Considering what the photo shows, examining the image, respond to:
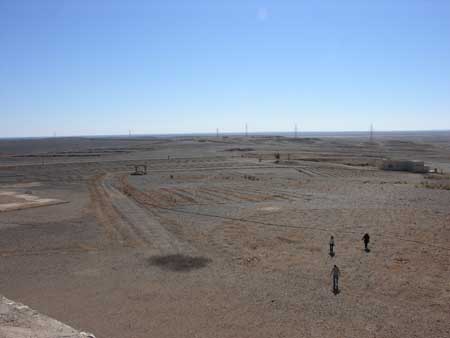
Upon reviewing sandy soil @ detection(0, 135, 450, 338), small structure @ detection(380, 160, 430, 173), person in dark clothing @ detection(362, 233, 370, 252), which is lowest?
sandy soil @ detection(0, 135, 450, 338)

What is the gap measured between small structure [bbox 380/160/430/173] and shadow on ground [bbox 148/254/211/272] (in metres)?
41.1

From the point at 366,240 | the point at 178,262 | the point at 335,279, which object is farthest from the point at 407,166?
the point at 178,262

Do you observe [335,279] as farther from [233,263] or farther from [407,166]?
[407,166]

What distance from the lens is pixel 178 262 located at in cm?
1664

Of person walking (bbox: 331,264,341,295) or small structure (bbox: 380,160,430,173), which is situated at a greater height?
small structure (bbox: 380,160,430,173)

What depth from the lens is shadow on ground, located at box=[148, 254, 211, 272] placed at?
1605 centimetres

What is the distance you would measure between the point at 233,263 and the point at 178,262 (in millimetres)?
2317

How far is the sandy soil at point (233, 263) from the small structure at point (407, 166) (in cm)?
1737

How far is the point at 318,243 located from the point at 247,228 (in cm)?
455

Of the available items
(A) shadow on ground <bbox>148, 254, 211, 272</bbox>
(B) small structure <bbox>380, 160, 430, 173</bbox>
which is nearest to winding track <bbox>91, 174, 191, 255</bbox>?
(A) shadow on ground <bbox>148, 254, 211, 272</bbox>

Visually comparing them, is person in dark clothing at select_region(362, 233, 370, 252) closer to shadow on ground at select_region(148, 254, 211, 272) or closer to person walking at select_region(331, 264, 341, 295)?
person walking at select_region(331, 264, 341, 295)

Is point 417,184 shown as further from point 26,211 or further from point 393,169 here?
point 26,211

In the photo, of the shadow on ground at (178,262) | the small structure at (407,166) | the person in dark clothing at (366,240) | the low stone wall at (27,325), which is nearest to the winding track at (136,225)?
the shadow on ground at (178,262)

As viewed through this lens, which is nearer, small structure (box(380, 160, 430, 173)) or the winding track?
the winding track
